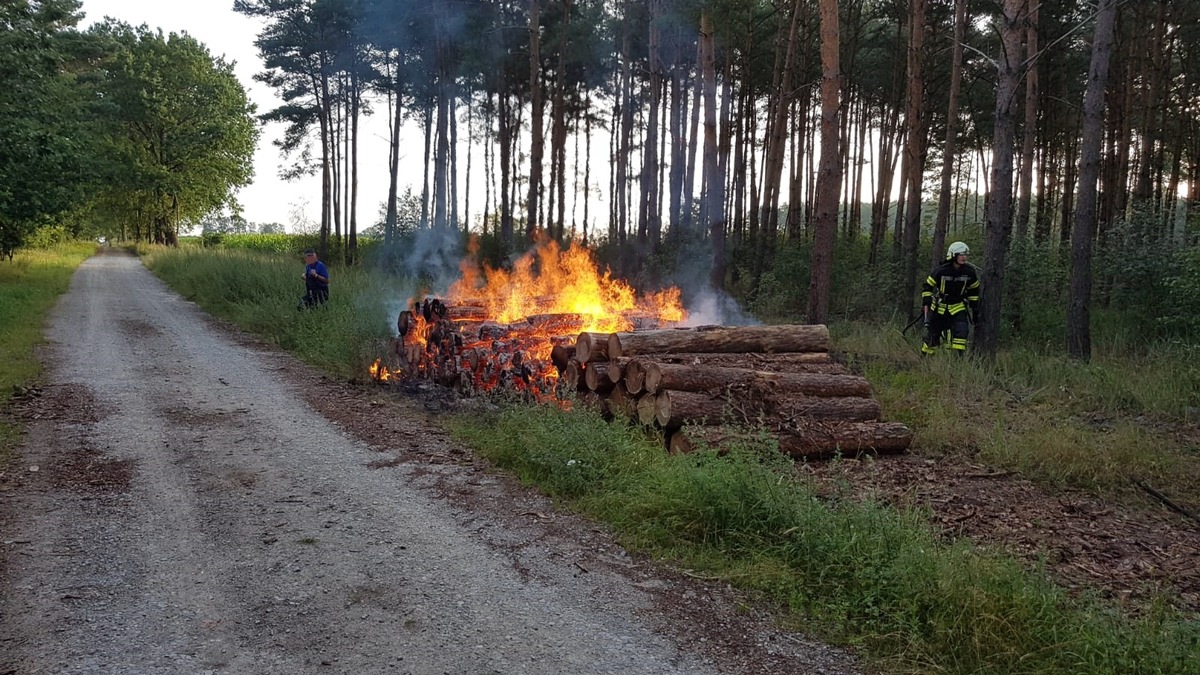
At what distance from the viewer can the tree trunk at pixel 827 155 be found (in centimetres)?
1152

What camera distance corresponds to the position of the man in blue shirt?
14.4m

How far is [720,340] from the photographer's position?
797 cm

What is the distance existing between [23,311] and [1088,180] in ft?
68.2

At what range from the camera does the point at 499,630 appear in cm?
356

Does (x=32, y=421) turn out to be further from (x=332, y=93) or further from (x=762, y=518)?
(x=332, y=93)

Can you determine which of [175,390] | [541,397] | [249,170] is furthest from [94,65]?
[541,397]

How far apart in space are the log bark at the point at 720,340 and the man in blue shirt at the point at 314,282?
9127 millimetres

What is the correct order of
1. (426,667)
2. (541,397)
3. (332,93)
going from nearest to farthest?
(426,667), (541,397), (332,93)

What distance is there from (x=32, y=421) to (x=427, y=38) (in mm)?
22622

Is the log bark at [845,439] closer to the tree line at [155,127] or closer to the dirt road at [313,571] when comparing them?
the dirt road at [313,571]

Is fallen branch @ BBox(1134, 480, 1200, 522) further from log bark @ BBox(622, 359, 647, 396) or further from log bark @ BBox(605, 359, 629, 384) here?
log bark @ BBox(605, 359, 629, 384)

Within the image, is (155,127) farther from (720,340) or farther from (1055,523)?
(1055,523)

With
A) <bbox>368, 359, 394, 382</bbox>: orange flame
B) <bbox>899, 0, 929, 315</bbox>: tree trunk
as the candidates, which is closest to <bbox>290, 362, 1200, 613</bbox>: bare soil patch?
<bbox>368, 359, 394, 382</bbox>: orange flame

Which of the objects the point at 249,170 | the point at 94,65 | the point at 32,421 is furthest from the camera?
the point at 249,170
